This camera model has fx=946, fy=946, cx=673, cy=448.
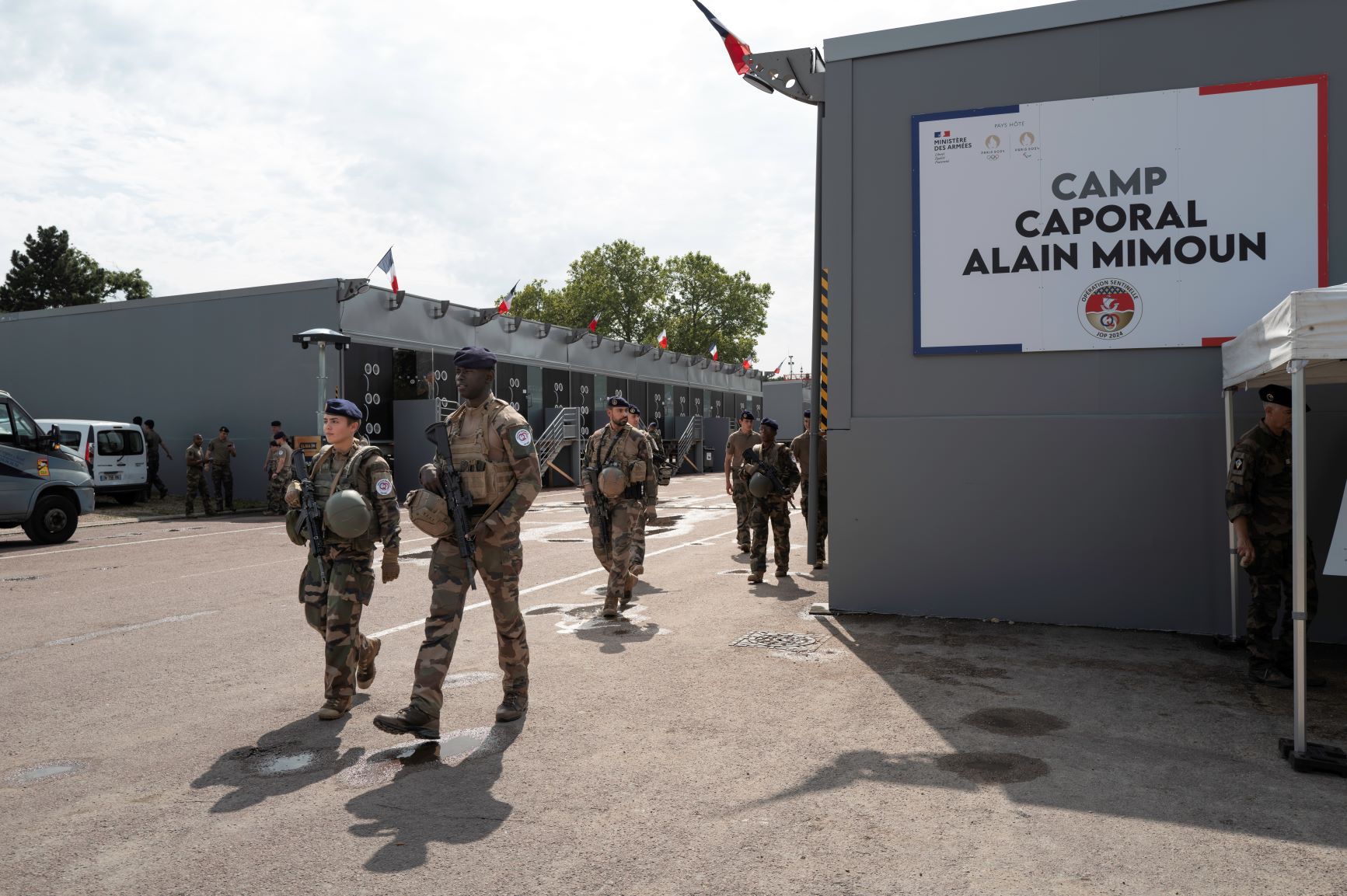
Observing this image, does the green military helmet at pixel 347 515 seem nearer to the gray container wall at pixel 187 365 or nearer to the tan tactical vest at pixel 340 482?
the tan tactical vest at pixel 340 482

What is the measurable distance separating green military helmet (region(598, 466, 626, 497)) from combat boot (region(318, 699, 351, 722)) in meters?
3.19

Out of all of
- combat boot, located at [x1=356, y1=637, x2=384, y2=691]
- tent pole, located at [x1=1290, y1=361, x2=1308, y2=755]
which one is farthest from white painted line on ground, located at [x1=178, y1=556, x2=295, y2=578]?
tent pole, located at [x1=1290, y1=361, x2=1308, y2=755]

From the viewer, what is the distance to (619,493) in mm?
7996

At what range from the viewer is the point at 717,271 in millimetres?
72125

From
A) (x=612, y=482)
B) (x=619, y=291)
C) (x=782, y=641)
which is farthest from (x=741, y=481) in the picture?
(x=619, y=291)

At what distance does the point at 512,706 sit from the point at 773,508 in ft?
17.2

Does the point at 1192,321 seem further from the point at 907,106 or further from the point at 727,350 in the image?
the point at 727,350

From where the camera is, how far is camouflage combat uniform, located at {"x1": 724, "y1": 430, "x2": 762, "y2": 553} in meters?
12.0

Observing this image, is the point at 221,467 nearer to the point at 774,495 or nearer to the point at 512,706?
the point at 774,495

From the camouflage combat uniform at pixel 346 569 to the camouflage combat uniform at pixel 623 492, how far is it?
2905mm

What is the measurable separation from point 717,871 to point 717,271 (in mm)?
70558

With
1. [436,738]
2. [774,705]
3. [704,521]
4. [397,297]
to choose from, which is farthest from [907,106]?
[397,297]

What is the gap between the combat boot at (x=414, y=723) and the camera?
14.8 feet

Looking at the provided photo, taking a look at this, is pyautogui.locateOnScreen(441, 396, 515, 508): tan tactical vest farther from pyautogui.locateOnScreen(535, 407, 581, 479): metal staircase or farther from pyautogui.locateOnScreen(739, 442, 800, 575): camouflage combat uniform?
pyautogui.locateOnScreen(535, 407, 581, 479): metal staircase
